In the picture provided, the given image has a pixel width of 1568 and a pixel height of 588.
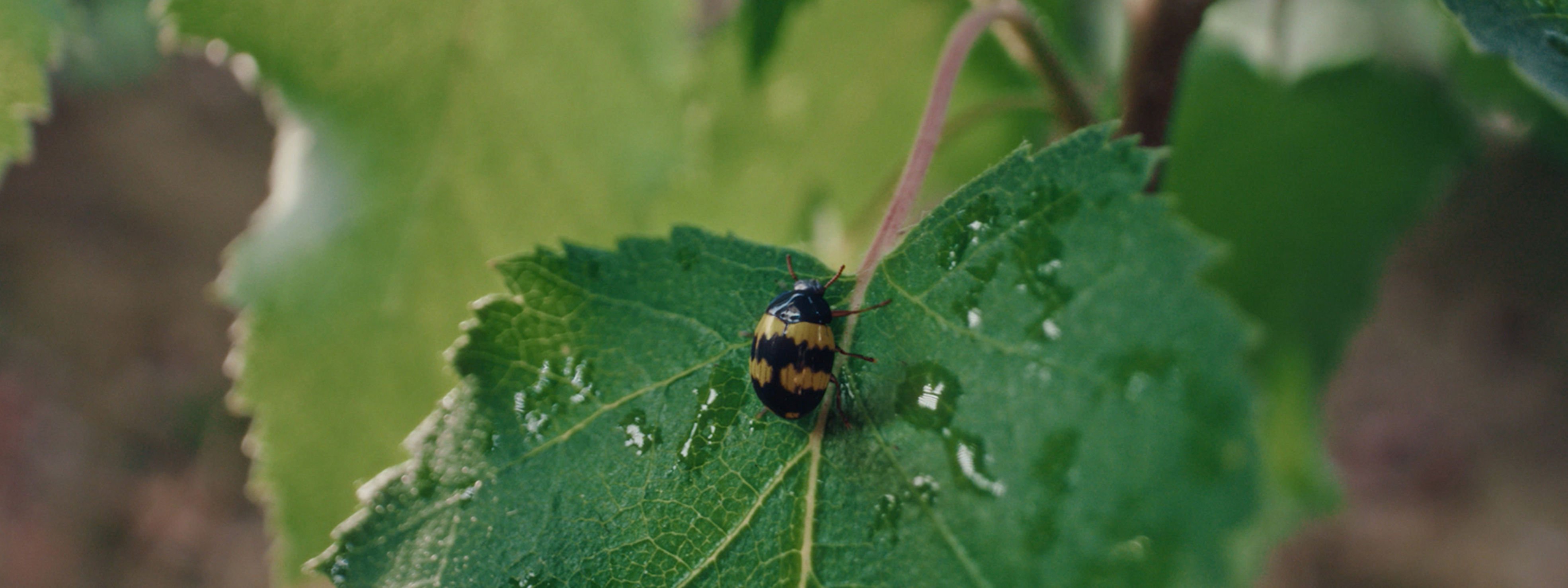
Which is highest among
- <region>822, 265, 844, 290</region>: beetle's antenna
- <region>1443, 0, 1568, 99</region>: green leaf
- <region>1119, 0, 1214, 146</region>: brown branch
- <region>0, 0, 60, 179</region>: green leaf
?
<region>1119, 0, 1214, 146</region>: brown branch

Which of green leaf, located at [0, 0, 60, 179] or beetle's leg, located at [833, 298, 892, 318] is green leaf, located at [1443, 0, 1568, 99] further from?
green leaf, located at [0, 0, 60, 179]

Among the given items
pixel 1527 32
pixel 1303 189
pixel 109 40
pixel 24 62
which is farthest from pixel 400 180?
pixel 109 40

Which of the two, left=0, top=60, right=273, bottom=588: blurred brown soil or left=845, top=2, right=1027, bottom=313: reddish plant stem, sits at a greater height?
left=0, top=60, right=273, bottom=588: blurred brown soil

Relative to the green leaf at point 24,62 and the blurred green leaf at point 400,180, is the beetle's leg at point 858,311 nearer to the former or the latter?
the blurred green leaf at point 400,180

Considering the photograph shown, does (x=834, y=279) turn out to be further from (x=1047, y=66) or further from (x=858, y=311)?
(x=1047, y=66)

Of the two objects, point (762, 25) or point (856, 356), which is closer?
point (856, 356)

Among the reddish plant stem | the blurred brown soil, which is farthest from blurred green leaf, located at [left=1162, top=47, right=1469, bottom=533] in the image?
the blurred brown soil

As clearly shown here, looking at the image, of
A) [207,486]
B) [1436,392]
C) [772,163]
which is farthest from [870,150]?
[207,486]
